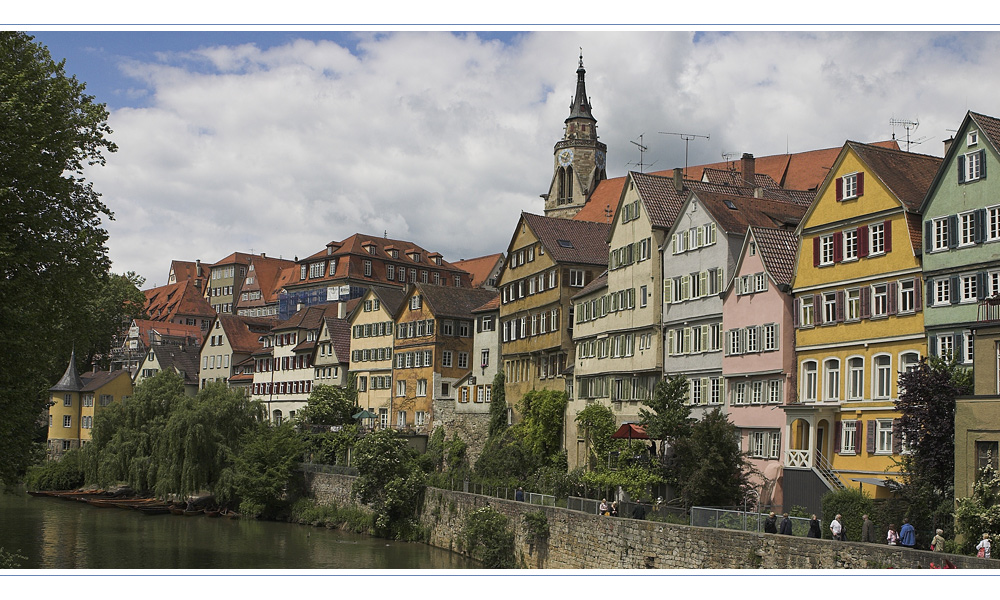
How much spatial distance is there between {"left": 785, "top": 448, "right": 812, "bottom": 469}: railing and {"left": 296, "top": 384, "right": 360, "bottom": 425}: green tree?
35417mm

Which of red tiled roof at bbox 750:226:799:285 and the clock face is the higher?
the clock face

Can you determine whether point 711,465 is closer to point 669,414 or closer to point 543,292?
point 669,414

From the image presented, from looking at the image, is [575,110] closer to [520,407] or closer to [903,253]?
[520,407]

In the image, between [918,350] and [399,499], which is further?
[399,499]

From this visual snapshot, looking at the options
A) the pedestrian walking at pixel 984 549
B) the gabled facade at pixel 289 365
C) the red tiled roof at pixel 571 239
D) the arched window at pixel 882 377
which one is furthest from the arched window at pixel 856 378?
the gabled facade at pixel 289 365

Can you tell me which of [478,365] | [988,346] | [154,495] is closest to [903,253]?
[988,346]

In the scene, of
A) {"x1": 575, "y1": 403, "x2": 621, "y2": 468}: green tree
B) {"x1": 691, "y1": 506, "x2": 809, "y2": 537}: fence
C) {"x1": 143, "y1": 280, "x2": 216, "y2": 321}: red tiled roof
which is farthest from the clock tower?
{"x1": 691, "y1": 506, "x2": 809, "y2": 537}: fence

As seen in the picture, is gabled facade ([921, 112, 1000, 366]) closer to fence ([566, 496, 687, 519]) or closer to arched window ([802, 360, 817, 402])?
arched window ([802, 360, 817, 402])

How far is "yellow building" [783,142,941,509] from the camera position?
3344 centimetres

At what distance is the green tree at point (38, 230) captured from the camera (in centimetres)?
2639

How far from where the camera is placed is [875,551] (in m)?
25.0

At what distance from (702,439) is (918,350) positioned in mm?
7178

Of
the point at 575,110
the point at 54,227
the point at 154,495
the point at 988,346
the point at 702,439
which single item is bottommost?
the point at 154,495

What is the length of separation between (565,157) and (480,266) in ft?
50.4
